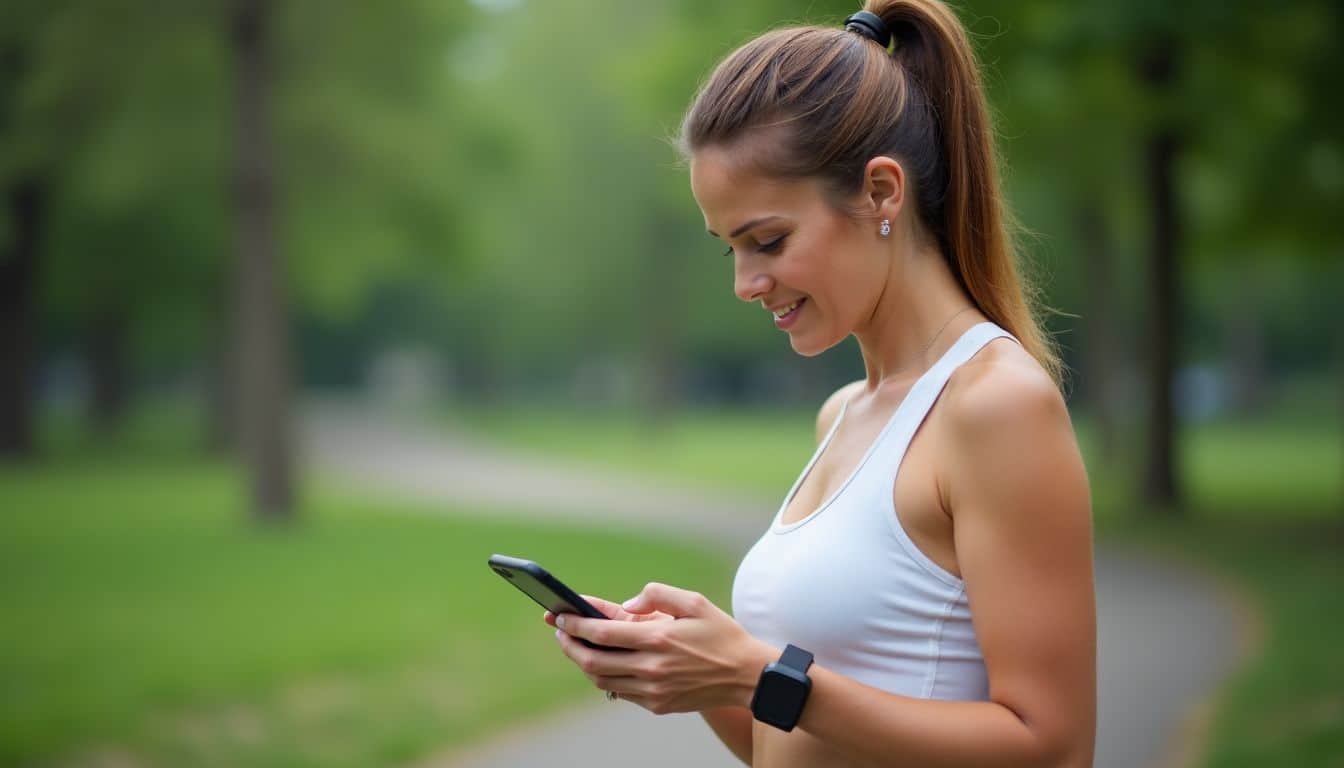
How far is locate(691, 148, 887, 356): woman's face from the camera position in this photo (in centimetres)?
195

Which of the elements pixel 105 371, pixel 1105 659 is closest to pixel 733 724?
pixel 1105 659

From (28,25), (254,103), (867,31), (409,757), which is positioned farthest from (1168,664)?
(28,25)

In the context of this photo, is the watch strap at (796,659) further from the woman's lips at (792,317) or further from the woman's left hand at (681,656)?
the woman's lips at (792,317)

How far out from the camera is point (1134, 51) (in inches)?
540

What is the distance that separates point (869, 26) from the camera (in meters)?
2.12

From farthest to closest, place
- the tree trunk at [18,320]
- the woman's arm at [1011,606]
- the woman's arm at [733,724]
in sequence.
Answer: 1. the tree trunk at [18,320]
2. the woman's arm at [733,724]
3. the woman's arm at [1011,606]

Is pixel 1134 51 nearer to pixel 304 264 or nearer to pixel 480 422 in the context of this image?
pixel 304 264

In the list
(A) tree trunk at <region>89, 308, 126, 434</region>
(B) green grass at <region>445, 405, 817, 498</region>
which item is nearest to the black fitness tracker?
(B) green grass at <region>445, 405, 817, 498</region>

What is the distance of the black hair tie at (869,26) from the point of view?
83.1 inches

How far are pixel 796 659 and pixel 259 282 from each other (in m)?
14.4

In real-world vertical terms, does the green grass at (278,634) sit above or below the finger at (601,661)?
above

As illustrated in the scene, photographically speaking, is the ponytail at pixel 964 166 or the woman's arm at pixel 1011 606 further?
the ponytail at pixel 964 166

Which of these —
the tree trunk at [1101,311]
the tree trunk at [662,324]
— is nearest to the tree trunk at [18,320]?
the tree trunk at [662,324]

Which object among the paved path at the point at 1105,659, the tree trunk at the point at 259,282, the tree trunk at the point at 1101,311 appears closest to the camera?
the paved path at the point at 1105,659
